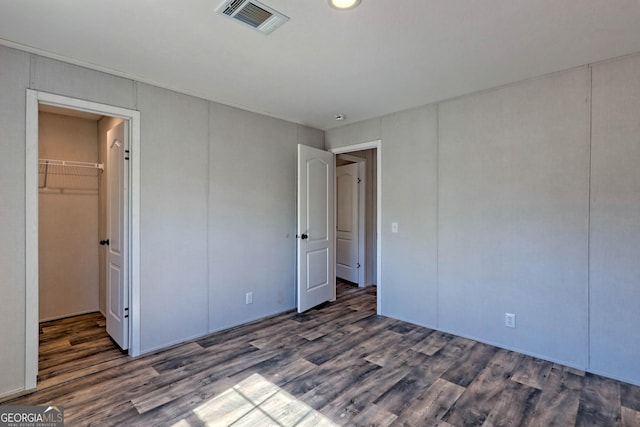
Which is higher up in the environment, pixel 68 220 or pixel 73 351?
pixel 68 220

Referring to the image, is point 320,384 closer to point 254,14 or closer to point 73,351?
point 73,351

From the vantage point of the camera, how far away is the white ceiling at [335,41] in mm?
1862

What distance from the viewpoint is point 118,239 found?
3.06m

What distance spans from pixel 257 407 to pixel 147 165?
2.27 m

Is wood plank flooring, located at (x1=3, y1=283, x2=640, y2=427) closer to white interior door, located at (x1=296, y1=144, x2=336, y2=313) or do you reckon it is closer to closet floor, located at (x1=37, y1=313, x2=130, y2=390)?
closet floor, located at (x1=37, y1=313, x2=130, y2=390)

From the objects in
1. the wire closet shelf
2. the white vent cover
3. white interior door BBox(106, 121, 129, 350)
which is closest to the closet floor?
white interior door BBox(106, 121, 129, 350)

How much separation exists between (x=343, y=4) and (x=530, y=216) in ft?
7.92

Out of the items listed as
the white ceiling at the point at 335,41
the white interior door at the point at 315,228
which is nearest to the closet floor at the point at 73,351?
the white interior door at the point at 315,228

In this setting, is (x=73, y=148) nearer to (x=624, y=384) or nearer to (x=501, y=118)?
(x=501, y=118)

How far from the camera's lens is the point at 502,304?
120 inches

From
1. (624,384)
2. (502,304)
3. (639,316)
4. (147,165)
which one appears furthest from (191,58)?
(624,384)

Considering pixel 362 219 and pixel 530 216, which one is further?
pixel 362 219

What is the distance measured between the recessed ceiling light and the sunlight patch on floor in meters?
2.55

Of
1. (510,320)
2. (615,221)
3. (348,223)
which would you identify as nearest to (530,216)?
(615,221)
